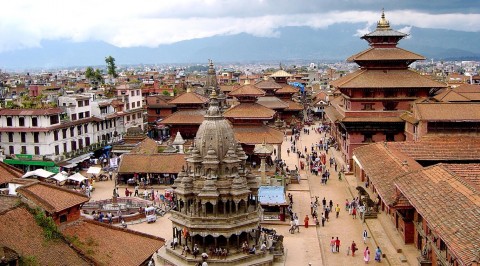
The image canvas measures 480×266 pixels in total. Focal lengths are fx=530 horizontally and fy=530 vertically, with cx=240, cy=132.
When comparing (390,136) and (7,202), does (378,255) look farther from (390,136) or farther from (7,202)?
(390,136)

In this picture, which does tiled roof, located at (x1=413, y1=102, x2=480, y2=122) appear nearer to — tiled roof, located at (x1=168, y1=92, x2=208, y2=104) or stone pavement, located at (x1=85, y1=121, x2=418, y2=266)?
stone pavement, located at (x1=85, y1=121, x2=418, y2=266)

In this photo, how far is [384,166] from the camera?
30188 mm

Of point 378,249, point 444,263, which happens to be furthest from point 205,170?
point 444,263

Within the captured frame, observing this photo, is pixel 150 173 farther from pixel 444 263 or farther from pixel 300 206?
pixel 444 263

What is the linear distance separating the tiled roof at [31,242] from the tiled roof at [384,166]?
552 inches

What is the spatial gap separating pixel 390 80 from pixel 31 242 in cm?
3519

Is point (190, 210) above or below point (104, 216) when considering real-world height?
above

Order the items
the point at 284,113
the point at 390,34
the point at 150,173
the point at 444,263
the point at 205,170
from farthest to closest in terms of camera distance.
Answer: the point at 284,113 → the point at 390,34 → the point at 150,173 → the point at 205,170 → the point at 444,263

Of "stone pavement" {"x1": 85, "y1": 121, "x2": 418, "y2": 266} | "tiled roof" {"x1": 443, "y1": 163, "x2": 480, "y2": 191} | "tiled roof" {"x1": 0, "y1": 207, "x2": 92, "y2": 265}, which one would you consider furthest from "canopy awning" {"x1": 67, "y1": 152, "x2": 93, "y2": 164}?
"tiled roof" {"x1": 443, "y1": 163, "x2": 480, "y2": 191}

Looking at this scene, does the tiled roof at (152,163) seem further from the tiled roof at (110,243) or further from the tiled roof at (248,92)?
the tiled roof at (110,243)

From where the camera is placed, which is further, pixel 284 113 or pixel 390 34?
pixel 284 113

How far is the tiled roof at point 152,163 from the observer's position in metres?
44.1

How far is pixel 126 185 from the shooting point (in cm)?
4459

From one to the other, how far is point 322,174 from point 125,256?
28177 mm
